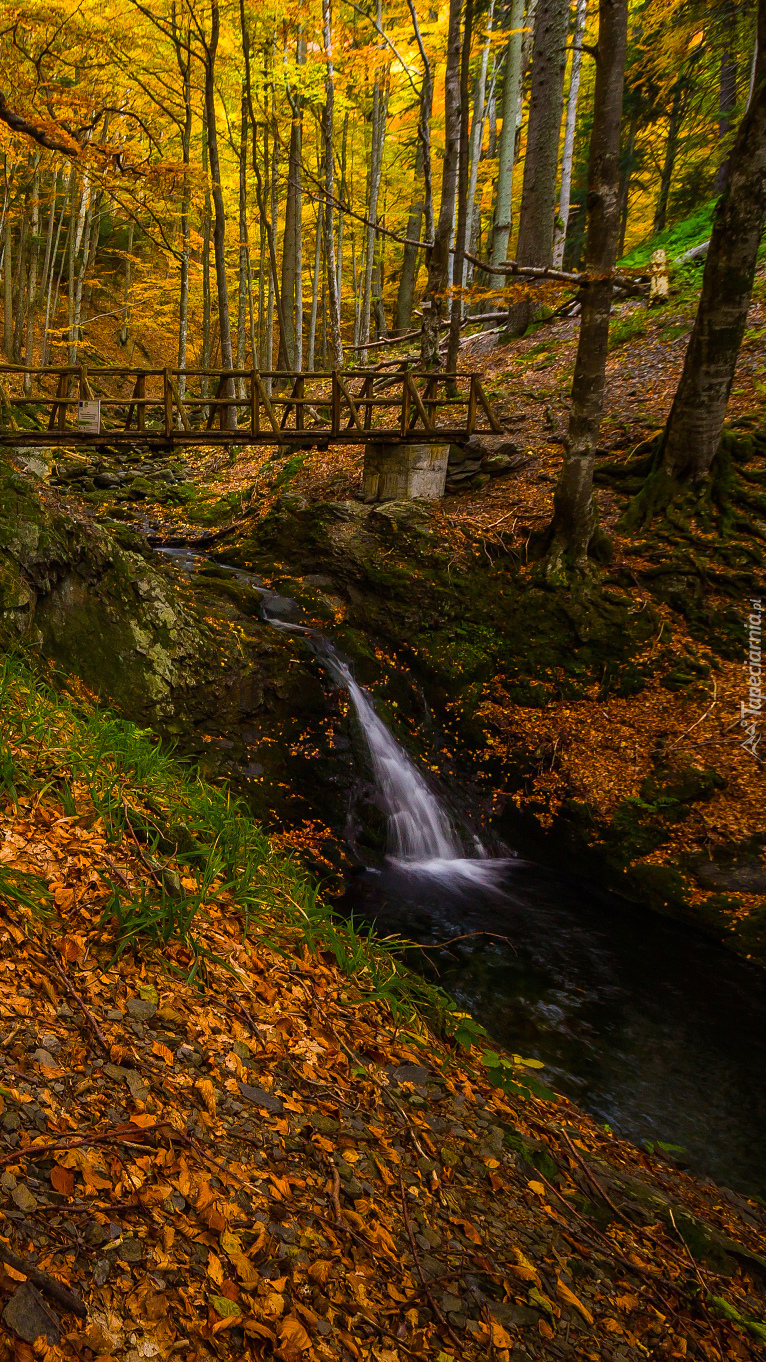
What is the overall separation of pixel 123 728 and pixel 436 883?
14.1 feet

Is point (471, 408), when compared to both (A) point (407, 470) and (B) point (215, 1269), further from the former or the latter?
(B) point (215, 1269)

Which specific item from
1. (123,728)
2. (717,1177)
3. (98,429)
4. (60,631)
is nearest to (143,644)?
(60,631)

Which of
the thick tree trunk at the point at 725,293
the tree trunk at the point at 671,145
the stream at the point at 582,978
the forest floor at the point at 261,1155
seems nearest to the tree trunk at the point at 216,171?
the thick tree trunk at the point at 725,293

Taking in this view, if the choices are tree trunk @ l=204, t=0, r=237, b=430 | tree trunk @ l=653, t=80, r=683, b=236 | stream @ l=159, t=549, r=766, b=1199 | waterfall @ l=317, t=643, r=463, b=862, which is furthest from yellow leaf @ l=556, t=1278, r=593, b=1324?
tree trunk @ l=653, t=80, r=683, b=236

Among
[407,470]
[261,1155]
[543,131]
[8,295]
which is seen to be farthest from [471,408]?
[8,295]

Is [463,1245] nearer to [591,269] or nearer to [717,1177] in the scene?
[717,1177]

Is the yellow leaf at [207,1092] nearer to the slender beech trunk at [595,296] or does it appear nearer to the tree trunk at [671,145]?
the slender beech trunk at [595,296]

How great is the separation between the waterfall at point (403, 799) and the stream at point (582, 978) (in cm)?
2

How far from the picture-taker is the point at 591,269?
27.3ft

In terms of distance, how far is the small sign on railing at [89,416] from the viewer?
9.09 metres

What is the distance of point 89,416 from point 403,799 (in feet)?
21.3

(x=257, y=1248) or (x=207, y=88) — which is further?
(x=207, y=88)

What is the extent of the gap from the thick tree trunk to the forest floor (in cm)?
817

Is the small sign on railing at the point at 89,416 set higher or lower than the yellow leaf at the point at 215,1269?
higher
